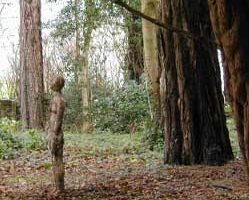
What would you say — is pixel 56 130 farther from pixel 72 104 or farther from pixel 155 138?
pixel 72 104

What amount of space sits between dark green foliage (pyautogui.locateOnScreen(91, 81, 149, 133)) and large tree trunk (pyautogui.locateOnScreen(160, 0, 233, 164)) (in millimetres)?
8372

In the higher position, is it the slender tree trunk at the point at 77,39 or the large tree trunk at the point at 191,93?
the slender tree trunk at the point at 77,39

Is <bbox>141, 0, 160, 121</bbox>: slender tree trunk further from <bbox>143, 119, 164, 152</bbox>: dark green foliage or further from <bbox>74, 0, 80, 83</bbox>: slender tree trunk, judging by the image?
<bbox>74, 0, 80, 83</bbox>: slender tree trunk

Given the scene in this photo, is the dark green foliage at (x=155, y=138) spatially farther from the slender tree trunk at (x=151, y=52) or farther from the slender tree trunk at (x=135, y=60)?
the slender tree trunk at (x=135, y=60)

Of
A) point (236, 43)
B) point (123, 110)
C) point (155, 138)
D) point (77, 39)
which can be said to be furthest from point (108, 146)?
point (236, 43)

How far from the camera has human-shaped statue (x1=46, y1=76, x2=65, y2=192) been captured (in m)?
7.58

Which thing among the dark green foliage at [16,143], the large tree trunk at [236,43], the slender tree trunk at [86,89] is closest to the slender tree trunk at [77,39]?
the slender tree trunk at [86,89]

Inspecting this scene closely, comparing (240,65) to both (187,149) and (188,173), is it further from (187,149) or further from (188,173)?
(187,149)

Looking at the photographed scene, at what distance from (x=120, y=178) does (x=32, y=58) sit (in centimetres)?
1208

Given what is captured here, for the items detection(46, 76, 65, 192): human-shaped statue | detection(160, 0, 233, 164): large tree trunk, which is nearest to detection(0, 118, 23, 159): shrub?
detection(160, 0, 233, 164): large tree trunk

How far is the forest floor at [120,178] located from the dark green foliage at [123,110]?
593 cm

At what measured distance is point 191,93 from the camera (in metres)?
9.64

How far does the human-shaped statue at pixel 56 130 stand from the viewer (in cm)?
758

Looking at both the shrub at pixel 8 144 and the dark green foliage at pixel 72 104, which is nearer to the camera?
the shrub at pixel 8 144
